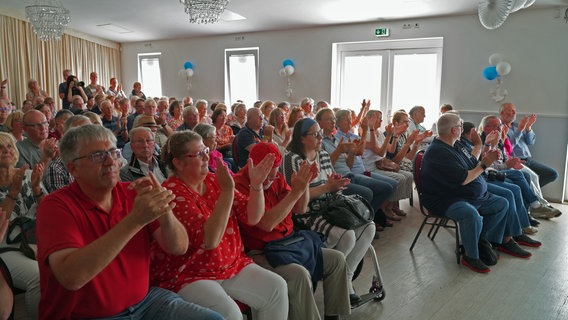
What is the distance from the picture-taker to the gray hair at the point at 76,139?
1.39 meters

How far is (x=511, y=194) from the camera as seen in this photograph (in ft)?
Result: 11.6

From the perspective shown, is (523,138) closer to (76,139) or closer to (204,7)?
(204,7)

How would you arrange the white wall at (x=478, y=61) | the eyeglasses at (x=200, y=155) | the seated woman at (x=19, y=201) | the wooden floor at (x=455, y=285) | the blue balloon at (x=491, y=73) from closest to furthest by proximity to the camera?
the eyeglasses at (x=200, y=155), the seated woman at (x=19, y=201), the wooden floor at (x=455, y=285), the white wall at (x=478, y=61), the blue balloon at (x=491, y=73)

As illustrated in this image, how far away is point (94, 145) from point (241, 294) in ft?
2.76

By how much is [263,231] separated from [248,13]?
5988mm

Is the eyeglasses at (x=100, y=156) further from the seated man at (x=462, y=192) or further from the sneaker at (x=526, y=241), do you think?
the sneaker at (x=526, y=241)

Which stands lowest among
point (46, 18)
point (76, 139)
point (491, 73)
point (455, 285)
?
point (455, 285)

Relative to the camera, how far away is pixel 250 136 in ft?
13.3

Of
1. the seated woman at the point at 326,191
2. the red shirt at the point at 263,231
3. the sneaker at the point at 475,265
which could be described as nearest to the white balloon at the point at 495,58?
the sneaker at the point at 475,265

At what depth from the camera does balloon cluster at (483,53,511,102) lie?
226 inches

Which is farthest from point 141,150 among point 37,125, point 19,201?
point 37,125

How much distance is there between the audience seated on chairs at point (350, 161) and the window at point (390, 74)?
2.99 meters

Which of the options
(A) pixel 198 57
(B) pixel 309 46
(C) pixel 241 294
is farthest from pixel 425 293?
(A) pixel 198 57

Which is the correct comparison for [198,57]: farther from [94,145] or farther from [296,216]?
[94,145]
